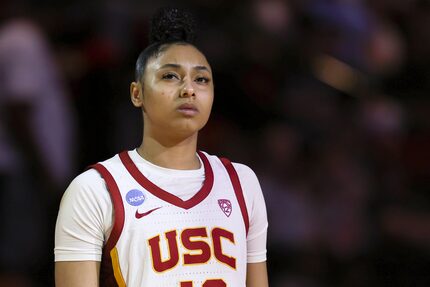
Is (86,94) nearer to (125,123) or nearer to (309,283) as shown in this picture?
(125,123)

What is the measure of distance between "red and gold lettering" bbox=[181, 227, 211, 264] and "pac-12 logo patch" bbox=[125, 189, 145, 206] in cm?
17

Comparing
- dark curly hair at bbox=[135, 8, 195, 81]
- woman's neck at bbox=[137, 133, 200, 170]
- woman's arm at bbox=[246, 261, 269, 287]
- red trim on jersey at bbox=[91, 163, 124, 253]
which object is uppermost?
dark curly hair at bbox=[135, 8, 195, 81]

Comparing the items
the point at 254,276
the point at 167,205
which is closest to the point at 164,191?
the point at 167,205

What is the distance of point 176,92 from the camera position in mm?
2971

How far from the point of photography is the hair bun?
10.3 feet

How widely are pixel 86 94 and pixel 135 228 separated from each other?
3.02m

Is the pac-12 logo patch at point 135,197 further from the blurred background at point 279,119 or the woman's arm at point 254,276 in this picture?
the blurred background at point 279,119

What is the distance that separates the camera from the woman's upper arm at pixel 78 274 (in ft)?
9.24

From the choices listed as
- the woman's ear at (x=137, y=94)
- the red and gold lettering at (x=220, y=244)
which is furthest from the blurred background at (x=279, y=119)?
the red and gold lettering at (x=220, y=244)

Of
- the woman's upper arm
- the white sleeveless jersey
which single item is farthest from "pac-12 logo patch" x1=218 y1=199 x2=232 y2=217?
the woman's upper arm

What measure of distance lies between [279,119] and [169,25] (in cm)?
297

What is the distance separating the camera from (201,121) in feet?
9.82

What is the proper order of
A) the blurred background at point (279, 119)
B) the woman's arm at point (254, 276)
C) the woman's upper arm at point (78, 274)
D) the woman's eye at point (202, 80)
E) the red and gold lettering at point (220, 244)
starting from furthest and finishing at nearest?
the blurred background at point (279, 119) → the woman's arm at point (254, 276) → the woman's eye at point (202, 80) → the red and gold lettering at point (220, 244) → the woman's upper arm at point (78, 274)

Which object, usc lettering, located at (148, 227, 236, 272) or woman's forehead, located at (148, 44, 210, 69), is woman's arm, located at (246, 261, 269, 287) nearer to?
usc lettering, located at (148, 227, 236, 272)
